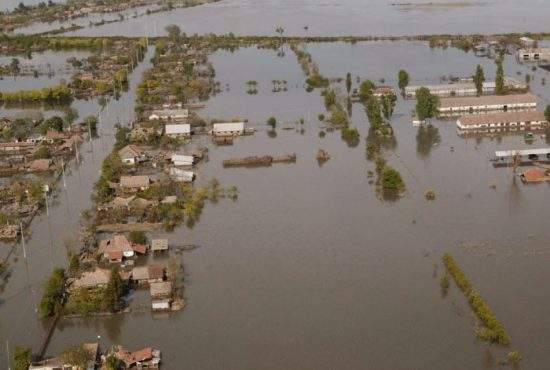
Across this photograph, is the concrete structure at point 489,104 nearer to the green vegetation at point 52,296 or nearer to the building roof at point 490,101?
the building roof at point 490,101

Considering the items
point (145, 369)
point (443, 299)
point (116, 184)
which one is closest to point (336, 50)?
point (116, 184)

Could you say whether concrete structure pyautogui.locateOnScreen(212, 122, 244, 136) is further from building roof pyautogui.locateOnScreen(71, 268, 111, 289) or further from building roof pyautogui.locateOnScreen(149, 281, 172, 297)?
building roof pyautogui.locateOnScreen(149, 281, 172, 297)

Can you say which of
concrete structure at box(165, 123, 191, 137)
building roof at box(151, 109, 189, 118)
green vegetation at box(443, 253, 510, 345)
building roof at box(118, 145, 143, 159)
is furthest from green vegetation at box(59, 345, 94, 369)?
building roof at box(151, 109, 189, 118)

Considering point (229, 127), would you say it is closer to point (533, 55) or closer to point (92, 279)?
point (92, 279)

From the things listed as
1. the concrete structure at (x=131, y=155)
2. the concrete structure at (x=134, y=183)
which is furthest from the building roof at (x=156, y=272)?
the concrete structure at (x=131, y=155)

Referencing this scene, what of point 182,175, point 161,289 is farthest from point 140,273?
point 182,175

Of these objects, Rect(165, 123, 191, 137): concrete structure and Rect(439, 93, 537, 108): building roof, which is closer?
Rect(165, 123, 191, 137): concrete structure
